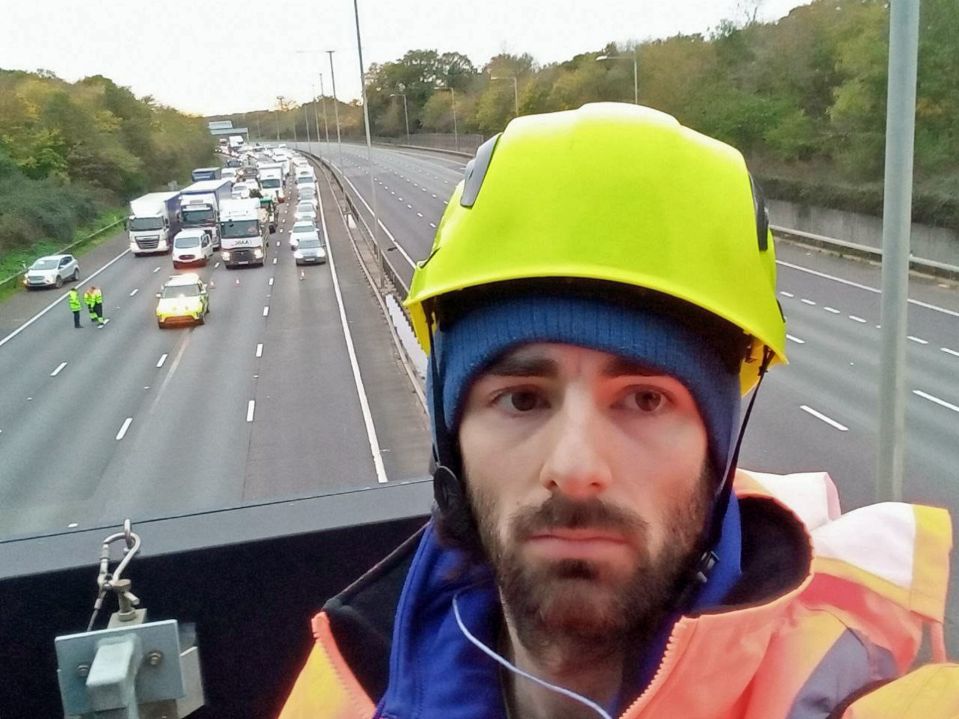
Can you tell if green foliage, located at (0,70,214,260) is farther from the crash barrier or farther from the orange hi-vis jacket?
the orange hi-vis jacket

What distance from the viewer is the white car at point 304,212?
68.2 ft

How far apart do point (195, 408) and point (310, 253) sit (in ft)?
28.0

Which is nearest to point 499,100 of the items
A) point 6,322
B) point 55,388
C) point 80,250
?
point 55,388

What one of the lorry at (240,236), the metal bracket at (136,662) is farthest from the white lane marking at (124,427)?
the lorry at (240,236)

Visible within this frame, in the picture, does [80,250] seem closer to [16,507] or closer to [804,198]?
[16,507]

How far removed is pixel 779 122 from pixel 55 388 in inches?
291

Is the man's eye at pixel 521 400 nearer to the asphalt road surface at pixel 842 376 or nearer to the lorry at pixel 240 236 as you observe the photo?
the asphalt road surface at pixel 842 376

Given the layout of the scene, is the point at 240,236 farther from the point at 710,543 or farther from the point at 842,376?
the point at 710,543

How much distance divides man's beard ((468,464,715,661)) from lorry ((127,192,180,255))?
16.4 meters

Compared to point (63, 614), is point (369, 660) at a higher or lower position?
higher

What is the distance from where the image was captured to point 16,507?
6242 mm

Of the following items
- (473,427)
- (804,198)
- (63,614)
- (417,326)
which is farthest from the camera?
(804,198)

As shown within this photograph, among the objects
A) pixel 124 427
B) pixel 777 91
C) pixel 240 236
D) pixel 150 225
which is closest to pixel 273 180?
pixel 240 236

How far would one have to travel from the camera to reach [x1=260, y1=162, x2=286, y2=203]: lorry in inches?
951
